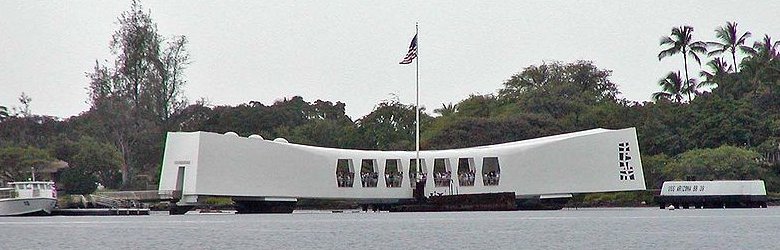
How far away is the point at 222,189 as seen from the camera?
6850 centimetres

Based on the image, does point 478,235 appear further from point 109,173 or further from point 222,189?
point 109,173

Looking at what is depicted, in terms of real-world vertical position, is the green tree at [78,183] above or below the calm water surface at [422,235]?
above

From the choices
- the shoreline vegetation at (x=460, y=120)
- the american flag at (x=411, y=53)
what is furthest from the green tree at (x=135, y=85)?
the american flag at (x=411, y=53)

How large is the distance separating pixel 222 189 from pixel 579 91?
46.0 m

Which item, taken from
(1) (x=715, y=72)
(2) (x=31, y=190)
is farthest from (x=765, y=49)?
(2) (x=31, y=190)

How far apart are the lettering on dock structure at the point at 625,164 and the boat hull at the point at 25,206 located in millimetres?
28245

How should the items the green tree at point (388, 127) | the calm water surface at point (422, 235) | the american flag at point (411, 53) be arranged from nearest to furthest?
the calm water surface at point (422, 235) → the american flag at point (411, 53) → the green tree at point (388, 127)

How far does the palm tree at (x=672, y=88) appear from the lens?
103 m

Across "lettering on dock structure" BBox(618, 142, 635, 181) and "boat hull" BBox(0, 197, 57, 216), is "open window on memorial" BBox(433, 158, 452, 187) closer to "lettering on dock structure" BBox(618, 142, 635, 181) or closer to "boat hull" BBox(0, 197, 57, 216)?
"lettering on dock structure" BBox(618, 142, 635, 181)

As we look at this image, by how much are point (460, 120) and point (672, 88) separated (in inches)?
639

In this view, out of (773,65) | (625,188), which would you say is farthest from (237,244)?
(773,65)

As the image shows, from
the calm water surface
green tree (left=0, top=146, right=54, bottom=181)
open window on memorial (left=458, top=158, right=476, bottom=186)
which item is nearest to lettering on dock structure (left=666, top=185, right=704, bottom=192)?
open window on memorial (left=458, top=158, right=476, bottom=186)

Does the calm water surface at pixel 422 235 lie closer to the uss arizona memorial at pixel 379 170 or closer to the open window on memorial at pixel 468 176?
the uss arizona memorial at pixel 379 170

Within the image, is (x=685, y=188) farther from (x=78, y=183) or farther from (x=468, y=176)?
(x=78, y=183)
